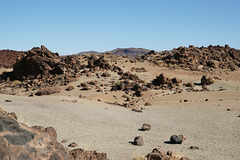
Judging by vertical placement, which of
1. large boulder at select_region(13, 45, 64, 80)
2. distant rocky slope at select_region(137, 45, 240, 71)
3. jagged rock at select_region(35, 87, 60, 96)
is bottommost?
jagged rock at select_region(35, 87, 60, 96)

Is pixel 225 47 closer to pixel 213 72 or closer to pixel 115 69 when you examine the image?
pixel 213 72

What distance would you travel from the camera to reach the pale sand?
304 inches

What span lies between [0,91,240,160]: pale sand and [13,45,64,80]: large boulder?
12740 mm

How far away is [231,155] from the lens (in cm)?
746

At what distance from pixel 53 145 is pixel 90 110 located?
8427mm

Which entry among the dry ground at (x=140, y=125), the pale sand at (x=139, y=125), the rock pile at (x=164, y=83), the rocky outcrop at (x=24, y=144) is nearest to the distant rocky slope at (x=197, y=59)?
the rock pile at (x=164, y=83)

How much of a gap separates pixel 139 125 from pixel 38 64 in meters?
18.3

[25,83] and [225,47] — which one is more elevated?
Result: [225,47]

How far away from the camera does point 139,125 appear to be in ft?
36.7

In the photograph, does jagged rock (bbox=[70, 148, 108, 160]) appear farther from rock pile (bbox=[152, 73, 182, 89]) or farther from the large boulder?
the large boulder

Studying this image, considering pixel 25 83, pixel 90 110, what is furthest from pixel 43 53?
pixel 90 110

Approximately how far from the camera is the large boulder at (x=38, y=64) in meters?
26.0

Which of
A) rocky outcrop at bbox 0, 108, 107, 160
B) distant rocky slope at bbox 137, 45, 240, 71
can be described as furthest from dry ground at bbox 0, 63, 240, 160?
distant rocky slope at bbox 137, 45, 240, 71

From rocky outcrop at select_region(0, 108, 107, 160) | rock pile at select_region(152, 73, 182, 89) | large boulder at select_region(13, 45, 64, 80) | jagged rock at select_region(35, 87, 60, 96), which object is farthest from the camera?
large boulder at select_region(13, 45, 64, 80)
